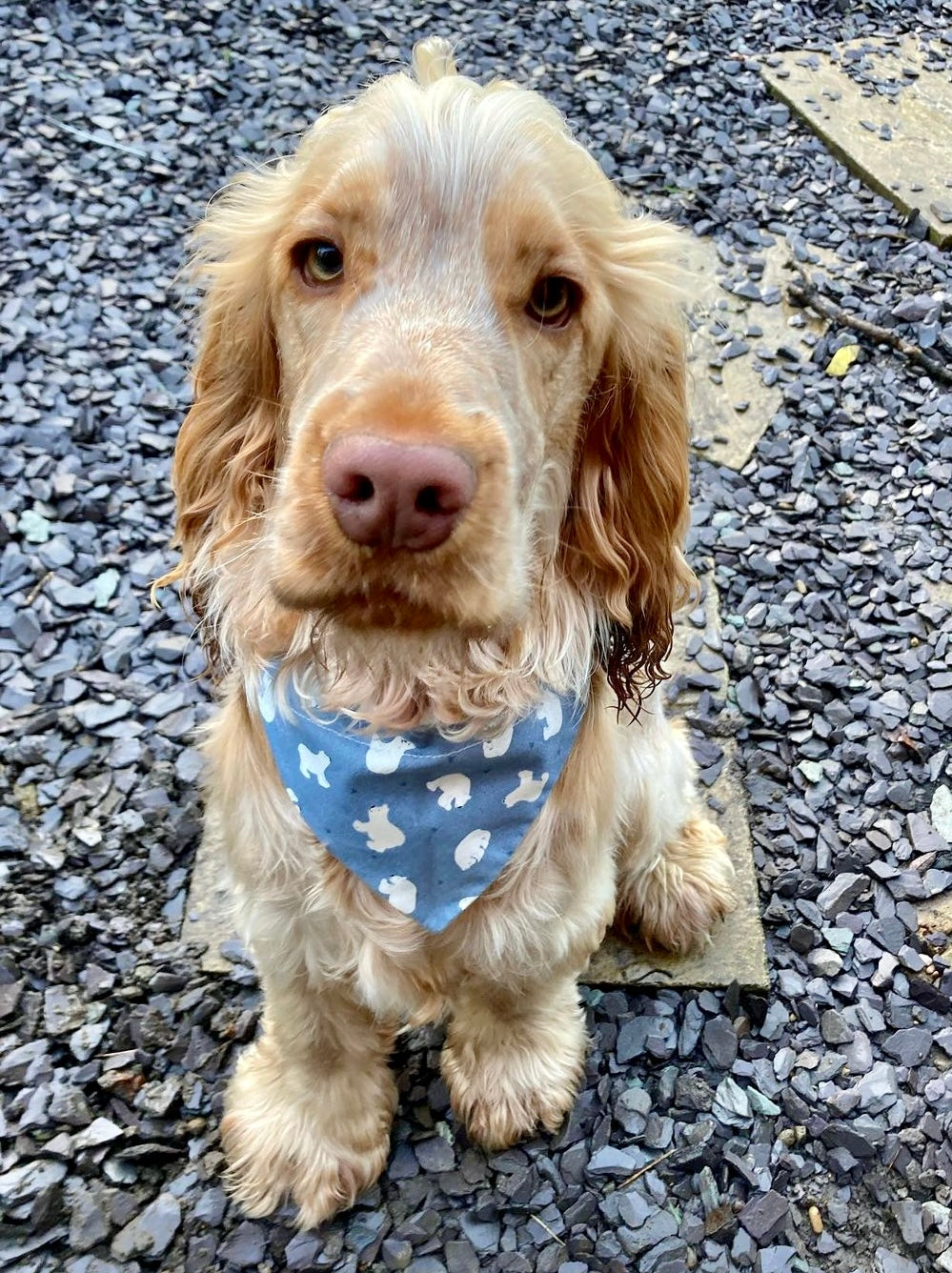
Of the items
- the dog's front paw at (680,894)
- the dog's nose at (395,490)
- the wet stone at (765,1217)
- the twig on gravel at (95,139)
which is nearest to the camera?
the dog's nose at (395,490)

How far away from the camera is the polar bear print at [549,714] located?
229cm

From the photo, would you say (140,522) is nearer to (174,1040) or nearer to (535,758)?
(174,1040)

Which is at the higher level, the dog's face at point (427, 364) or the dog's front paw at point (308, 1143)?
the dog's face at point (427, 364)

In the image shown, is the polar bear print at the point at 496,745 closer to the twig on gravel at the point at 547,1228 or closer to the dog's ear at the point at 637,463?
the dog's ear at the point at 637,463

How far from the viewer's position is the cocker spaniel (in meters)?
1.72

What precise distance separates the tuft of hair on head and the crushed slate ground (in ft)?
4.29

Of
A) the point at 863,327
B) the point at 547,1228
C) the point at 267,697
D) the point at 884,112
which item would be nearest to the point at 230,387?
the point at 267,697

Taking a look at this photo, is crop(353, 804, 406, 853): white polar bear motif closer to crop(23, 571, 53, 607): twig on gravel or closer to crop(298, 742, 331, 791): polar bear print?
crop(298, 742, 331, 791): polar bear print

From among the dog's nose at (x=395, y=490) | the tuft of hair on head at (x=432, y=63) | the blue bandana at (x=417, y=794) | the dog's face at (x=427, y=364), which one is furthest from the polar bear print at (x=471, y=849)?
the tuft of hair on head at (x=432, y=63)

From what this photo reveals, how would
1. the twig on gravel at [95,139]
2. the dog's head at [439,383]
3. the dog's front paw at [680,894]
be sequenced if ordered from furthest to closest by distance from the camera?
the twig on gravel at [95,139]
the dog's front paw at [680,894]
the dog's head at [439,383]

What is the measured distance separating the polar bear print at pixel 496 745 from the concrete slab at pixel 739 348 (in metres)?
2.73

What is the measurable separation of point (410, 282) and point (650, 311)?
558 millimetres

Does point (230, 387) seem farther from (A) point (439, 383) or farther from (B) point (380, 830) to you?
(B) point (380, 830)

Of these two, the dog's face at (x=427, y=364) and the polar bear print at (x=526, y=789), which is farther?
the polar bear print at (x=526, y=789)
